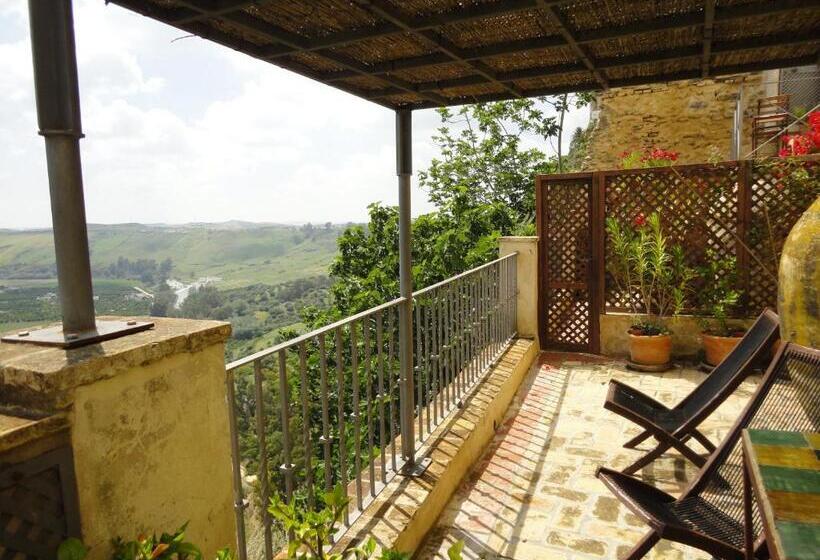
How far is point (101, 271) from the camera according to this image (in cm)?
6506

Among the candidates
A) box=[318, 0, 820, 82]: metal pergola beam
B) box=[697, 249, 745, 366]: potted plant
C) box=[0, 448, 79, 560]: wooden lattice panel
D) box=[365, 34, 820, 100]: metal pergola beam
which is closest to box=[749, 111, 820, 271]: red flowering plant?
box=[697, 249, 745, 366]: potted plant

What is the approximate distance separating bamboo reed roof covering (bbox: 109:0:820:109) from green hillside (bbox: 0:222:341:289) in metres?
65.1

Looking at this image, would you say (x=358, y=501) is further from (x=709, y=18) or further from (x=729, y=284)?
(x=729, y=284)

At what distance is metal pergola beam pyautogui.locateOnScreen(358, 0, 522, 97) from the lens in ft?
5.34

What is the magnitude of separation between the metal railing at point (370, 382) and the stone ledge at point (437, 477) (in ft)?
0.24

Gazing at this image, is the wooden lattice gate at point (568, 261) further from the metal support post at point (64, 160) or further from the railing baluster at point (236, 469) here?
the metal support post at point (64, 160)

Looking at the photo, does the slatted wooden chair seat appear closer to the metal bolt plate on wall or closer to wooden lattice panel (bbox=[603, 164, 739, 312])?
the metal bolt plate on wall

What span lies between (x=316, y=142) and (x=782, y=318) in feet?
116

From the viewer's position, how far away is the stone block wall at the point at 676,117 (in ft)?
43.3

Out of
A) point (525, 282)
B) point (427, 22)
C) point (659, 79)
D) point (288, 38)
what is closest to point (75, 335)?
point (288, 38)

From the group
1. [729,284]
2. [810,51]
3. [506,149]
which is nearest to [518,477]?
[810,51]

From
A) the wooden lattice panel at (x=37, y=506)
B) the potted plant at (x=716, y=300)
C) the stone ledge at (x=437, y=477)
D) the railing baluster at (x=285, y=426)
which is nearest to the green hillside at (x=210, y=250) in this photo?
the potted plant at (x=716, y=300)

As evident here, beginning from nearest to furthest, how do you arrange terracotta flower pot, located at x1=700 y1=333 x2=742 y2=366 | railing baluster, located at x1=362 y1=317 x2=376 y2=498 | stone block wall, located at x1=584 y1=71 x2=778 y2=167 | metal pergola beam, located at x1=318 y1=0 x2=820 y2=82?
1. metal pergola beam, located at x1=318 y1=0 x2=820 y2=82
2. railing baluster, located at x1=362 y1=317 x2=376 y2=498
3. terracotta flower pot, located at x1=700 y1=333 x2=742 y2=366
4. stone block wall, located at x1=584 y1=71 x2=778 y2=167

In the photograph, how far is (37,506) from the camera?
3.29 feet
